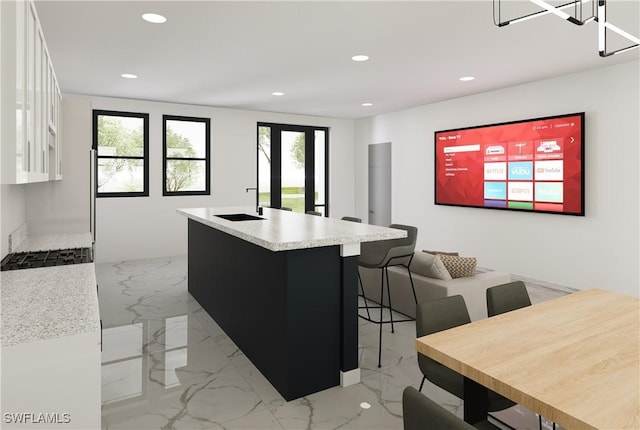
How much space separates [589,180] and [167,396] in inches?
202

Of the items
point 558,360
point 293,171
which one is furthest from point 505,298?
point 293,171

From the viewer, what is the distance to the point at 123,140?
6.84m

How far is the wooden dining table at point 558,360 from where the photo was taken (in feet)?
3.82

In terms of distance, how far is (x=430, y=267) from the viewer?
390 centimetres

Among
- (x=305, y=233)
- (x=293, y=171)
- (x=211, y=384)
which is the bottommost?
(x=211, y=384)

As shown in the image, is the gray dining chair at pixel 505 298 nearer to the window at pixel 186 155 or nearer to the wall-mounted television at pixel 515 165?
the wall-mounted television at pixel 515 165

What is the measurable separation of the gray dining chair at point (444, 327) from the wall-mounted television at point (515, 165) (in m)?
3.94

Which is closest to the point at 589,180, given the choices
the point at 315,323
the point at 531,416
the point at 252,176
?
the point at 531,416

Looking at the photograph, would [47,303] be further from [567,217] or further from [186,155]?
[186,155]

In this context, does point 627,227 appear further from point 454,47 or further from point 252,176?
A: point 252,176

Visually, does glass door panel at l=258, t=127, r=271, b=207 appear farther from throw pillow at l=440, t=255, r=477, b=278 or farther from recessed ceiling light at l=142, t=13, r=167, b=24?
throw pillow at l=440, t=255, r=477, b=278

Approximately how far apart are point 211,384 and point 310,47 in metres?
3.22

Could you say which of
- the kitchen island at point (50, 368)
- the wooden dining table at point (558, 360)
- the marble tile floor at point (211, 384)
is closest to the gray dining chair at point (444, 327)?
the wooden dining table at point (558, 360)

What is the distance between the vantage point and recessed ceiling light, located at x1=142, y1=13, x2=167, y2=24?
11.1 feet
